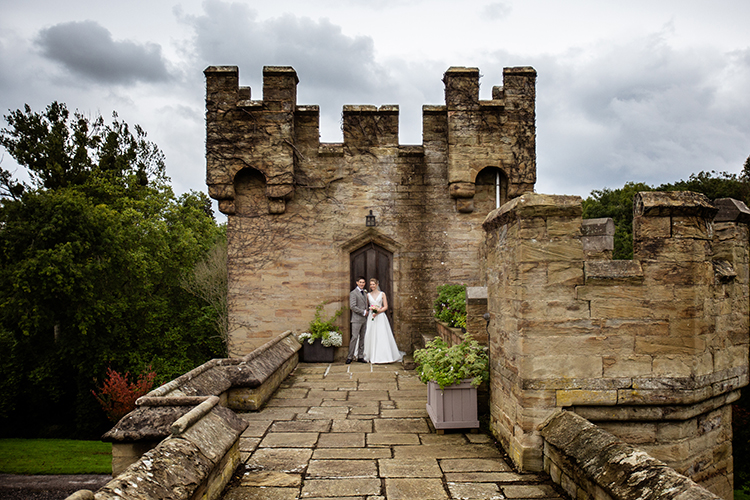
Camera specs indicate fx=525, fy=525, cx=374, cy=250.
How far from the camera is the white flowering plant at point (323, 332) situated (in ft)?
34.7

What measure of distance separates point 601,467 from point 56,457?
1551 centimetres

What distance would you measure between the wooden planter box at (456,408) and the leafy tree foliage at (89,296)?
586 inches

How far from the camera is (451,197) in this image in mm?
11172

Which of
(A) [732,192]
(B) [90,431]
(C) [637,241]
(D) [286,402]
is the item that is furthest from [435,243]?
(A) [732,192]

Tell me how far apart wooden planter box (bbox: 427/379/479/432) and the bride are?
484 cm

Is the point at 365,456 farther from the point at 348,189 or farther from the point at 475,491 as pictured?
the point at 348,189

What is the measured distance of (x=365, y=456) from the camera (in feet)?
16.3

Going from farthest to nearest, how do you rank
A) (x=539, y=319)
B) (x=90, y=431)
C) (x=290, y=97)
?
(x=90, y=431)
(x=290, y=97)
(x=539, y=319)

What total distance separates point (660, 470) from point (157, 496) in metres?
2.94

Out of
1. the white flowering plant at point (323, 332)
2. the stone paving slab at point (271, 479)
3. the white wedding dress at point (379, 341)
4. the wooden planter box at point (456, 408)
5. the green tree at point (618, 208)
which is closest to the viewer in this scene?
the stone paving slab at point (271, 479)

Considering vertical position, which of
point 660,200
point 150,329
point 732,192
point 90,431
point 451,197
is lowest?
point 90,431

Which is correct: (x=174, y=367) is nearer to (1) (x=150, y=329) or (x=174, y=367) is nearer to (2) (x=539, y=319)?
(1) (x=150, y=329)

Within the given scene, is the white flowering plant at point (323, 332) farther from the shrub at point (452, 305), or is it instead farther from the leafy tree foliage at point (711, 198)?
the leafy tree foliage at point (711, 198)

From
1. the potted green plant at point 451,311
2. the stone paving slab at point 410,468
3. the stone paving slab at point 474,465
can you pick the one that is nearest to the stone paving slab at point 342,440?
the stone paving slab at point 410,468
